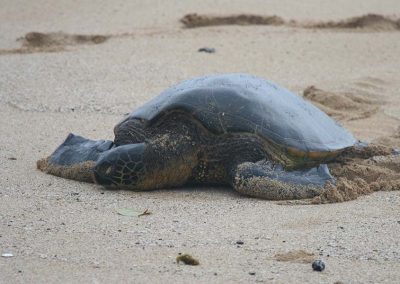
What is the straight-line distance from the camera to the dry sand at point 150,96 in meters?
3.59

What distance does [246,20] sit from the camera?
32.6 ft

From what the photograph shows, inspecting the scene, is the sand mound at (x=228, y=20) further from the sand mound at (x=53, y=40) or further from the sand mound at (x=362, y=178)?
the sand mound at (x=362, y=178)

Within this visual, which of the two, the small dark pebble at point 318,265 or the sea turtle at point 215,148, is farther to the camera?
the sea turtle at point 215,148

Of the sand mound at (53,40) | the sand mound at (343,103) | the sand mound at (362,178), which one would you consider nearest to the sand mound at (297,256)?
the sand mound at (362,178)

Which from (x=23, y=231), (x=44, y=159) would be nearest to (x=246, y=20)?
(x=44, y=159)

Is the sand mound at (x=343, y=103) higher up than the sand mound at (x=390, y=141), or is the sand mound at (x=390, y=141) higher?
the sand mound at (x=390, y=141)

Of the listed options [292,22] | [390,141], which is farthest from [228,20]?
[390,141]

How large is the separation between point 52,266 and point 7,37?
20.7 ft

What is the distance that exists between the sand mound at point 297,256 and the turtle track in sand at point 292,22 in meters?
6.30

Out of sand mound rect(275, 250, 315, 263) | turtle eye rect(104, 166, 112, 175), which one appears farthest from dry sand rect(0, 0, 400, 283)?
turtle eye rect(104, 166, 112, 175)

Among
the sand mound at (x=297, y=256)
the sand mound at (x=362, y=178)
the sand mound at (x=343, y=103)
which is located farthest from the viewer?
the sand mound at (x=343, y=103)

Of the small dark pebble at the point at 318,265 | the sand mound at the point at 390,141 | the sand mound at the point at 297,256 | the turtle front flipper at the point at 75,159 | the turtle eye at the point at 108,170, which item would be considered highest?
the small dark pebble at the point at 318,265

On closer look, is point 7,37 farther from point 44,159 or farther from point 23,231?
point 23,231

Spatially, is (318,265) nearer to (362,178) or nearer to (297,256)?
(297,256)
